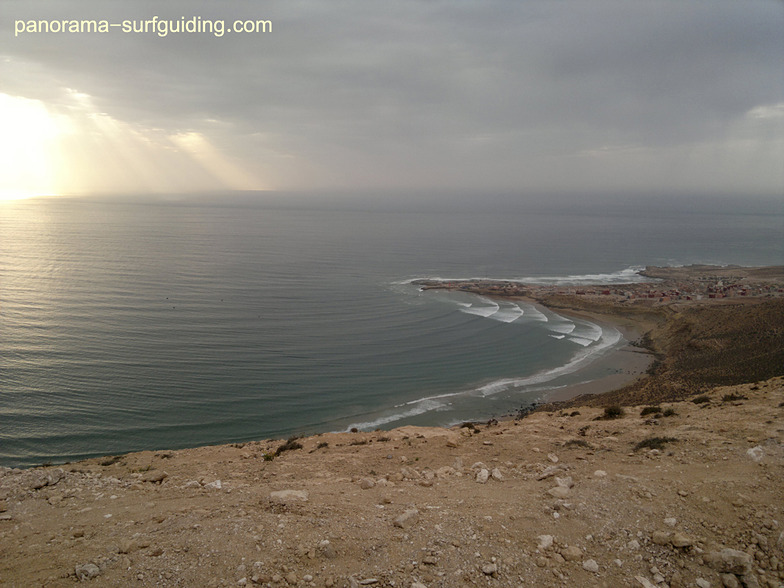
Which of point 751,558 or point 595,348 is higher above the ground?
point 751,558

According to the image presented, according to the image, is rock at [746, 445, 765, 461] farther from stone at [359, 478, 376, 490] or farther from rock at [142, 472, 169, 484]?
rock at [142, 472, 169, 484]

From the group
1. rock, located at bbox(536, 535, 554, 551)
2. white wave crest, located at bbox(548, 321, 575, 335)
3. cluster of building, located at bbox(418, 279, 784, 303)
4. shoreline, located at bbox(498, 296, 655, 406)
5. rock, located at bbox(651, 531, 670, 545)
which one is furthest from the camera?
cluster of building, located at bbox(418, 279, 784, 303)

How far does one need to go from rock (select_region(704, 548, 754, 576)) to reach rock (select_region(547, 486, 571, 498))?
2.91 metres

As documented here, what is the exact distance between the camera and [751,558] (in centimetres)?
728

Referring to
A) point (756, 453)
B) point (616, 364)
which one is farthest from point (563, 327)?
point (756, 453)

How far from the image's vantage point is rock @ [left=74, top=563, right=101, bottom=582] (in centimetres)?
774

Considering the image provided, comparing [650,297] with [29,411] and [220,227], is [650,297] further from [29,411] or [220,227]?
[220,227]

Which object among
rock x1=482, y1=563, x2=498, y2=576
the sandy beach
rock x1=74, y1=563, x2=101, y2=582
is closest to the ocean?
the sandy beach

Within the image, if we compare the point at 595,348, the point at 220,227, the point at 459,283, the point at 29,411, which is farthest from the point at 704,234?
the point at 29,411

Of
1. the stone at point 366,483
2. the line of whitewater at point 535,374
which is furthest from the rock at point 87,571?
the line of whitewater at point 535,374

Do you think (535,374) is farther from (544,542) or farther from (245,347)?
(544,542)

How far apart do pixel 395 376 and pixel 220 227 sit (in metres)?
131

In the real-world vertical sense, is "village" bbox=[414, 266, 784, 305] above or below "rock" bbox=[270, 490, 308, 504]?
A: above

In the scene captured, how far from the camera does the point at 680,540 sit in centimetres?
783
